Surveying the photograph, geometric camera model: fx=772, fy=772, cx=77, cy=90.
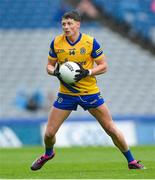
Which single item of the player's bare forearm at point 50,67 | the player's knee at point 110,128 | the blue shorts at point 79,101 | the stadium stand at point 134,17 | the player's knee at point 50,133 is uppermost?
the player's bare forearm at point 50,67

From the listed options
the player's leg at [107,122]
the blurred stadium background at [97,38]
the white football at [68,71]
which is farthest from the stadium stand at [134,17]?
the white football at [68,71]

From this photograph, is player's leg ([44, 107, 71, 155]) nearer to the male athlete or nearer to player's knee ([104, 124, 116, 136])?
the male athlete

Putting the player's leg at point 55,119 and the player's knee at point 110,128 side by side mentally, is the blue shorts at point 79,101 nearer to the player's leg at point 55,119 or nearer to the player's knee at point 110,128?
the player's leg at point 55,119

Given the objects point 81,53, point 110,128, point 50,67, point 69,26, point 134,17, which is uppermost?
point 69,26

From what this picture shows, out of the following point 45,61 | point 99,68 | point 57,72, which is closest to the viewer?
point 57,72

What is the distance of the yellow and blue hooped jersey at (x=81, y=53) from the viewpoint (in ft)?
35.2

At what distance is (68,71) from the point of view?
10492mm

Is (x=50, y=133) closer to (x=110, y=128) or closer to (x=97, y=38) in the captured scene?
(x=110, y=128)

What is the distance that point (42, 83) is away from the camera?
24.2m

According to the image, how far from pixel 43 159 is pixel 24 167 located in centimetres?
118

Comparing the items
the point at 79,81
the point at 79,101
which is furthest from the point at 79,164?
the point at 79,81

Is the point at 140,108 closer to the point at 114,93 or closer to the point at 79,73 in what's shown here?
the point at 114,93

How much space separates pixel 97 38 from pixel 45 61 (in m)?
1.81

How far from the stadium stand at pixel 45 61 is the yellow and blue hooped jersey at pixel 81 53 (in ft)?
39.9
